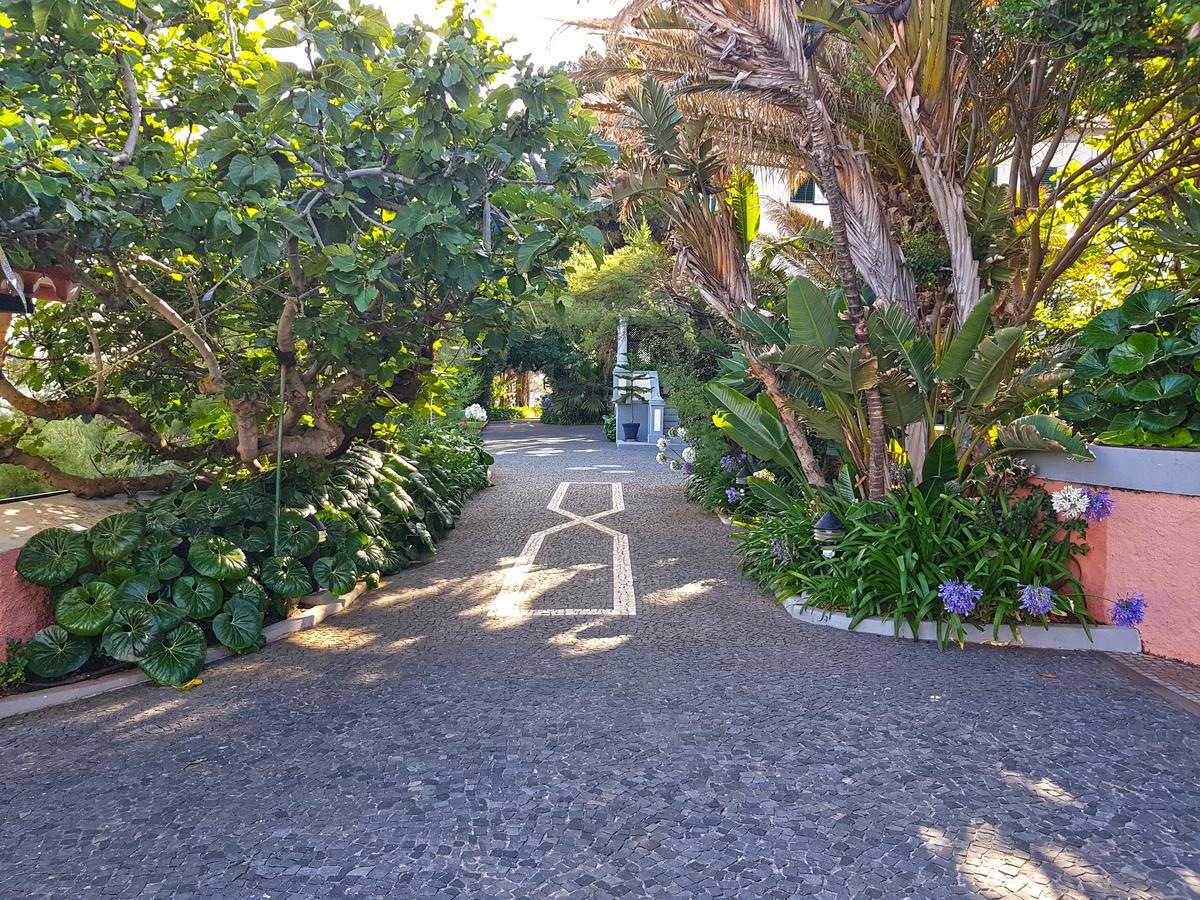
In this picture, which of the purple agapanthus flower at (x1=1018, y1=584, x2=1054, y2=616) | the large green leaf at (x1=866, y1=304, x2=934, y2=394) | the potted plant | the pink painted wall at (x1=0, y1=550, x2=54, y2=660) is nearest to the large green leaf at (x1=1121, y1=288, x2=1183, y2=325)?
the large green leaf at (x1=866, y1=304, x2=934, y2=394)

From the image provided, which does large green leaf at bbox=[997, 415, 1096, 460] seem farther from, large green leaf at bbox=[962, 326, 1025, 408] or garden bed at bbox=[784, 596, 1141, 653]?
garden bed at bbox=[784, 596, 1141, 653]

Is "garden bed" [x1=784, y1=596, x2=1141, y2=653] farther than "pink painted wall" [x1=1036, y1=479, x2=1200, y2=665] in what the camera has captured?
Yes

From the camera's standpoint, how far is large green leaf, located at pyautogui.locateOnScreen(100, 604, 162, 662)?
191 inches

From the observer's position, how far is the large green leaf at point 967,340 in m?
5.61

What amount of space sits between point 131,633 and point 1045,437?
6.13 metres

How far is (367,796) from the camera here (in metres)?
3.62

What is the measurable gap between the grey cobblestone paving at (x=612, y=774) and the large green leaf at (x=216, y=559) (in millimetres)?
610

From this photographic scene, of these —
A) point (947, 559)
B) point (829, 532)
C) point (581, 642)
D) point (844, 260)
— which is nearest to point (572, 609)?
point (581, 642)

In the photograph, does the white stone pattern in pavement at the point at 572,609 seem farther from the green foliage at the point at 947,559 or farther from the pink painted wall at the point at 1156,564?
the pink painted wall at the point at 1156,564

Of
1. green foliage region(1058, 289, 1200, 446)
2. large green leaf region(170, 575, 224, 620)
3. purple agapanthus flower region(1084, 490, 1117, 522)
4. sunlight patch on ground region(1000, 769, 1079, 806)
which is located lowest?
sunlight patch on ground region(1000, 769, 1079, 806)

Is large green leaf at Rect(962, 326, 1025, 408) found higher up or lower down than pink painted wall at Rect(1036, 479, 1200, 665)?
higher up

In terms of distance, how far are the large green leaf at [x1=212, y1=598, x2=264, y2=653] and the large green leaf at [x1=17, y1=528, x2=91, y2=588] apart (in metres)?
0.89

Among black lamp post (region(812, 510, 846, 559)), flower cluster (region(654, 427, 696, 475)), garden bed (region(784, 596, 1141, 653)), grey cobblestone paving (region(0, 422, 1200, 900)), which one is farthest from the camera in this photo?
flower cluster (region(654, 427, 696, 475))

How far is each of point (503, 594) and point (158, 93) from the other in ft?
15.4
